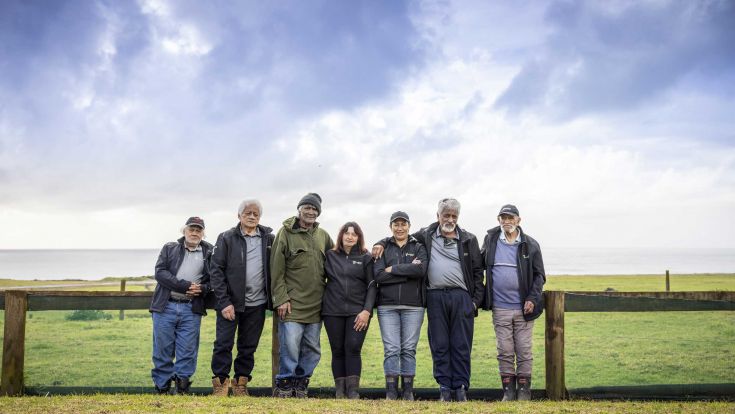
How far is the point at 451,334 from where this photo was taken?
6309 mm

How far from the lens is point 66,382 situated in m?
8.74

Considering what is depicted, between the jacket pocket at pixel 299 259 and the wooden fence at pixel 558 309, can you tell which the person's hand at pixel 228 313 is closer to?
the wooden fence at pixel 558 309

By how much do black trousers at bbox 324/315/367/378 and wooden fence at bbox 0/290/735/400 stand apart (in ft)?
2.09

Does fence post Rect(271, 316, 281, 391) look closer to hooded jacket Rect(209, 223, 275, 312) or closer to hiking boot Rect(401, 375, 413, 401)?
hooded jacket Rect(209, 223, 275, 312)

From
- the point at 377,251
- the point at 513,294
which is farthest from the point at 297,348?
the point at 513,294

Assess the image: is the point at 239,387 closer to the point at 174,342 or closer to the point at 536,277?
the point at 174,342

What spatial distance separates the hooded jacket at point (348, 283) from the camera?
6277mm

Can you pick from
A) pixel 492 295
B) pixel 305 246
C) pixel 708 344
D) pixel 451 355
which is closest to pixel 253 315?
pixel 305 246

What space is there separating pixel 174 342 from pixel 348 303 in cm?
198

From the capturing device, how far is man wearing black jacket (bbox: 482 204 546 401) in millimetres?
6266

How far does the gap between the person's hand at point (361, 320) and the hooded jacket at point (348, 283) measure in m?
0.05

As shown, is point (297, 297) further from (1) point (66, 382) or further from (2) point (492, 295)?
(1) point (66, 382)

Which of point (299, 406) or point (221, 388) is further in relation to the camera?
point (221, 388)

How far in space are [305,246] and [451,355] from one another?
1946mm
